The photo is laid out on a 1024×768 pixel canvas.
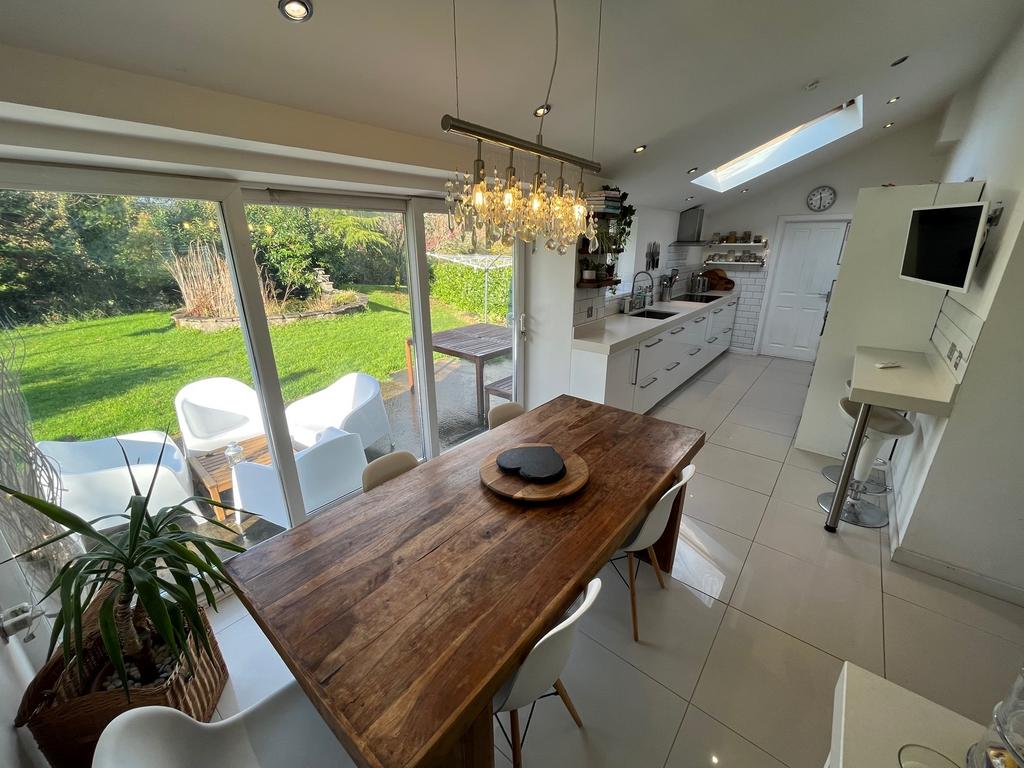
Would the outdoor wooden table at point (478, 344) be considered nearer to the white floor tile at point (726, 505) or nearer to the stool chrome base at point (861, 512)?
the white floor tile at point (726, 505)

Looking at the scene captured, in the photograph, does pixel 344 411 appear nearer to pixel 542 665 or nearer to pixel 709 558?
pixel 542 665

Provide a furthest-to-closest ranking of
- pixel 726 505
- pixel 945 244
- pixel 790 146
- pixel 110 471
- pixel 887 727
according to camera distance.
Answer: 1. pixel 790 146
2. pixel 726 505
3. pixel 945 244
4. pixel 110 471
5. pixel 887 727

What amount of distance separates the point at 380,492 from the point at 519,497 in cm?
57

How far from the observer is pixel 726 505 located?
2729mm

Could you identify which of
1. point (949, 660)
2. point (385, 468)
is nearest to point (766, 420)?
point (949, 660)

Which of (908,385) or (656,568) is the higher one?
(908,385)

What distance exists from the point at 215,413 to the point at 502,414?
1497 mm

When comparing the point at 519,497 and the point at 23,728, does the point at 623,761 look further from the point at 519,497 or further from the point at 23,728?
the point at 23,728

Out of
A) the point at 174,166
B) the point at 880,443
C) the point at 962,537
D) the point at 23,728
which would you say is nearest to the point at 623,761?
the point at 23,728

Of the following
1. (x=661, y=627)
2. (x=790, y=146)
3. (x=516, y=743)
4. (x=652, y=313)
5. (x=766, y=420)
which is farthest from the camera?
(x=652, y=313)

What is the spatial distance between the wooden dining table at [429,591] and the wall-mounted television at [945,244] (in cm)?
181

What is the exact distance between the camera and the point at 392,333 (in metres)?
2.73

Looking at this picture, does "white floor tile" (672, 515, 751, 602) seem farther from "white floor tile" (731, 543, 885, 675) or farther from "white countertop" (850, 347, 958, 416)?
"white countertop" (850, 347, 958, 416)

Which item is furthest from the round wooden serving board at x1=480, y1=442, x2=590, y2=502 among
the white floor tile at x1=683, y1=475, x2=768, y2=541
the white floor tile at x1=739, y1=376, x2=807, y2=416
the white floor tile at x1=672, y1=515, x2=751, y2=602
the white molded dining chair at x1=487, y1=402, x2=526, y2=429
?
the white floor tile at x1=739, y1=376, x2=807, y2=416
